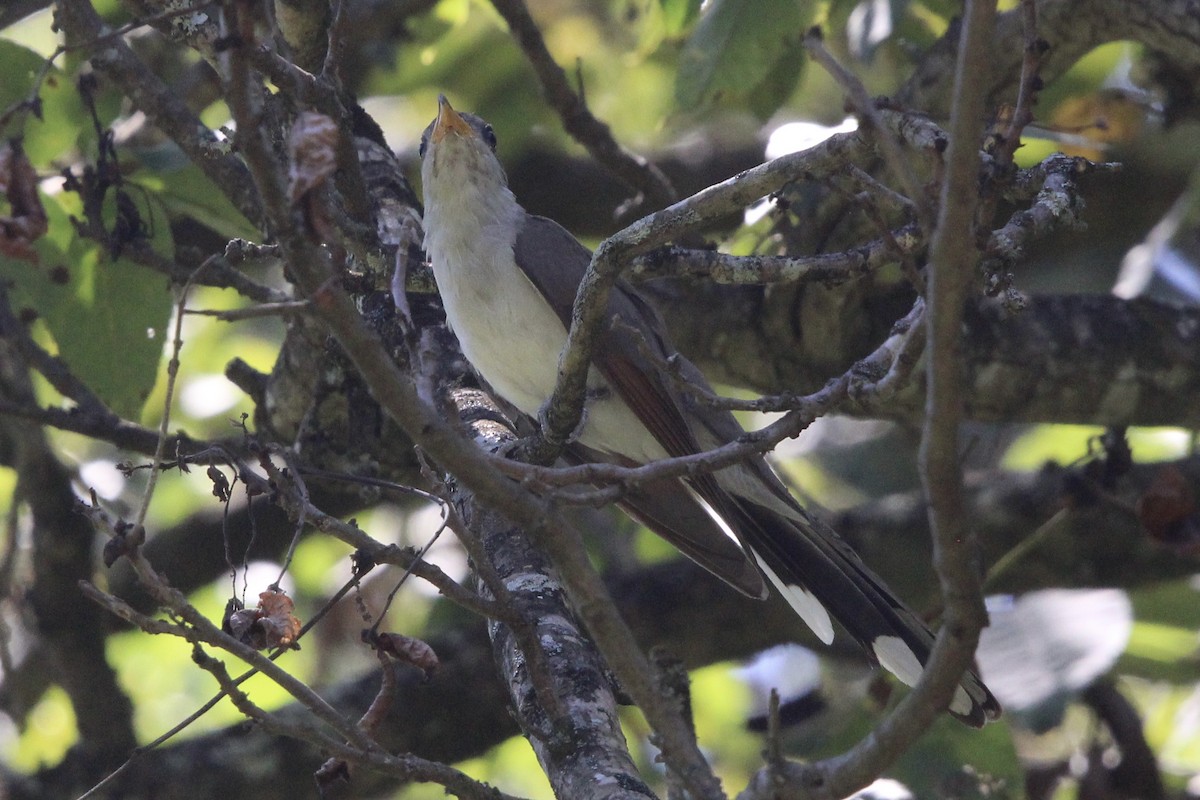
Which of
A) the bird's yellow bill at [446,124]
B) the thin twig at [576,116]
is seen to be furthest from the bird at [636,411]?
the thin twig at [576,116]

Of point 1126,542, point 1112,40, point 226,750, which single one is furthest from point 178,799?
point 1112,40

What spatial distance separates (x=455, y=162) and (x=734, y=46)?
115cm

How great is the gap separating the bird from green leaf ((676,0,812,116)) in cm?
73

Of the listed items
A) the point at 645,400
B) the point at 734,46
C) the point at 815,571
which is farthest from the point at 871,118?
the point at 734,46

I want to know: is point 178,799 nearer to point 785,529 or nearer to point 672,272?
point 785,529

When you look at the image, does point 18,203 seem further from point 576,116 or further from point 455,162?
point 576,116

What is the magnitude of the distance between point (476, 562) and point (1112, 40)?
379 cm

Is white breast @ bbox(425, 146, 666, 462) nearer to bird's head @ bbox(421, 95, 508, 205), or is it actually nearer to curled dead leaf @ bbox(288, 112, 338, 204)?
bird's head @ bbox(421, 95, 508, 205)

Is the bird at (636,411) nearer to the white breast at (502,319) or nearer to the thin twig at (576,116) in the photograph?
the white breast at (502,319)

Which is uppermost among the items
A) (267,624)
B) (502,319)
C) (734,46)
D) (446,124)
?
(446,124)

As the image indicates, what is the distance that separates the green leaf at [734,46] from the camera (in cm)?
431

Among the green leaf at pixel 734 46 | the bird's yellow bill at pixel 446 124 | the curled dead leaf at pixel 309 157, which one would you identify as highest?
the bird's yellow bill at pixel 446 124

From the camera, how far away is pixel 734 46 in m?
4.36

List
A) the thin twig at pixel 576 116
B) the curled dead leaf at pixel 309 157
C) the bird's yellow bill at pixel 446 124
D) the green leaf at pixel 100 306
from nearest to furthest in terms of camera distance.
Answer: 1. the curled dead leaf at pixel 309 157
2. the green leaf at pixel 100 306
3. the bird's yellow bill at pixel 446 124
4. the thin twig at pixel 576 116
